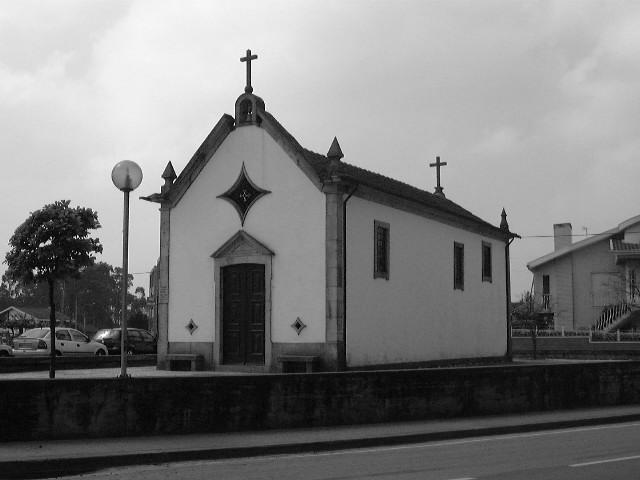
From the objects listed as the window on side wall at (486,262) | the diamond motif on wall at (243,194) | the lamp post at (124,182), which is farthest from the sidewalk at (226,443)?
the window on side wall at (486,262)

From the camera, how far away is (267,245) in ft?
76.4

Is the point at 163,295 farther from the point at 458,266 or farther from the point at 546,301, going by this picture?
the point at 546,301

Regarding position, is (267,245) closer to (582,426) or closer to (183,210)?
(183,210)

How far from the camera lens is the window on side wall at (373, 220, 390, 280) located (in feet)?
78.4

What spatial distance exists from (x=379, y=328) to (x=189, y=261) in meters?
6.05

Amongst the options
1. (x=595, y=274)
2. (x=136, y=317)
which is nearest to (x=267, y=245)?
(x=595, y=274)

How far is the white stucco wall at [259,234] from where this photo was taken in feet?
73.2

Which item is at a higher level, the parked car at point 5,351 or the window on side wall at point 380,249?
the window on side wall at point 380,249

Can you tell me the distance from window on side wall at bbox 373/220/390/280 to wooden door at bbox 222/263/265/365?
10.8ft

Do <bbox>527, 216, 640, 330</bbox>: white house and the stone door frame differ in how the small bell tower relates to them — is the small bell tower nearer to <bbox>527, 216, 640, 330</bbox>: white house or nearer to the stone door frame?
the stone door frame

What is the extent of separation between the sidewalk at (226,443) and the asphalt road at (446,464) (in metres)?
0.29

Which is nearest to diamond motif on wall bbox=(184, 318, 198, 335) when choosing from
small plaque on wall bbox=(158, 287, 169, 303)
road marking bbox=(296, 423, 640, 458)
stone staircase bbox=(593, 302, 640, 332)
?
small plaque on wall bbox=(158, 287, 169, 303)

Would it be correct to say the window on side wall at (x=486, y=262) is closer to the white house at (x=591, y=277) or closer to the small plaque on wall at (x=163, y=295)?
the small plaque on wall at (x=163, y=295)

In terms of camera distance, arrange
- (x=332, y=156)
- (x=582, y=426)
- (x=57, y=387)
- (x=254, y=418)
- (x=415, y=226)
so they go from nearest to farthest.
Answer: (x=57, y=387) < (x=254, y=418) < (x=582, y=426) < (x=332, y=156) < (x=415, y=226)
